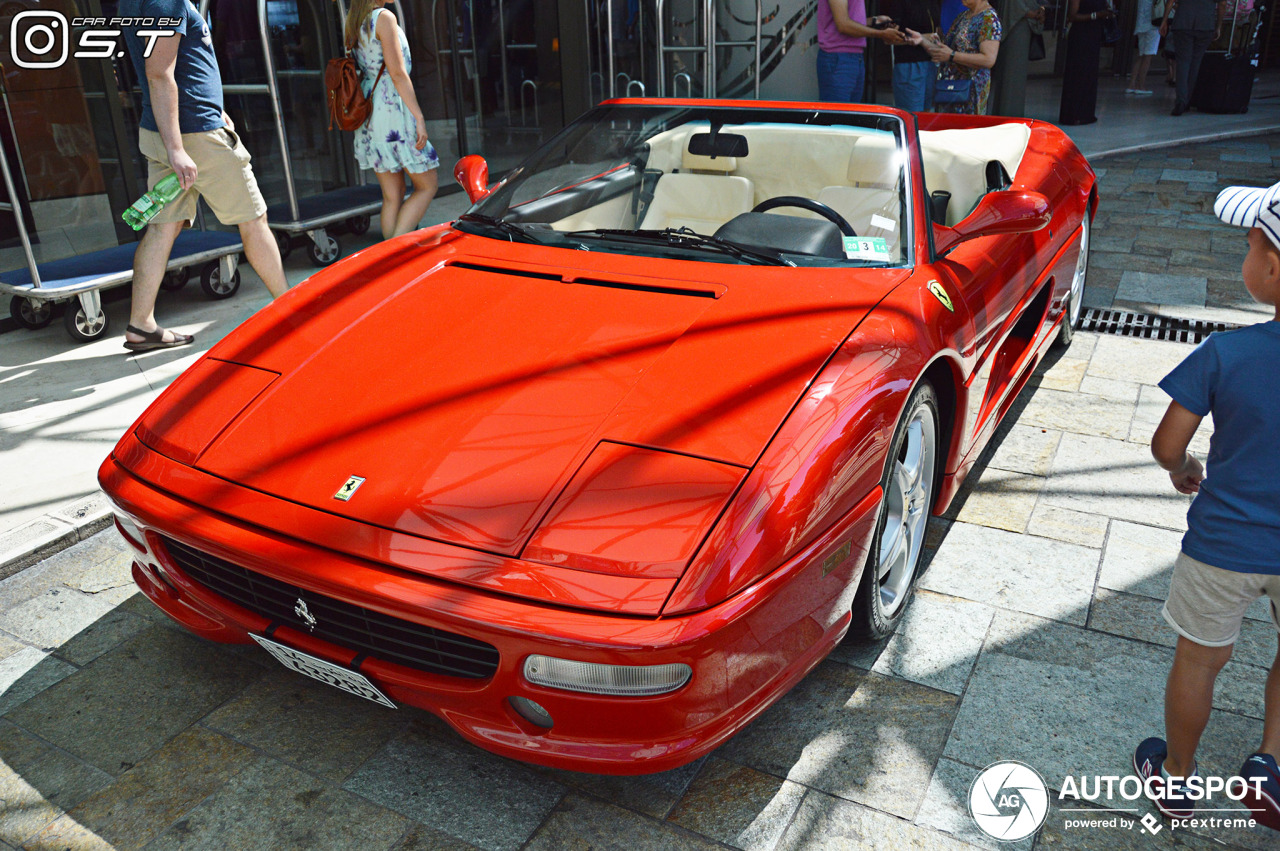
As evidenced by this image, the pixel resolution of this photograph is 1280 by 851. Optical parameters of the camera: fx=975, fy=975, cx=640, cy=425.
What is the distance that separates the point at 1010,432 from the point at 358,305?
2587 mm

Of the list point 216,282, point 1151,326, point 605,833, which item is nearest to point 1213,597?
point 605,833

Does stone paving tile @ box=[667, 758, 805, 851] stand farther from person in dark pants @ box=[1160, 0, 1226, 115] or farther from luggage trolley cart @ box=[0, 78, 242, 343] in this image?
person in dark pants @ box=[1160, 0, 1226, 115]

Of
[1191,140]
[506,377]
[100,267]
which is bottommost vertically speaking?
[1191,140]

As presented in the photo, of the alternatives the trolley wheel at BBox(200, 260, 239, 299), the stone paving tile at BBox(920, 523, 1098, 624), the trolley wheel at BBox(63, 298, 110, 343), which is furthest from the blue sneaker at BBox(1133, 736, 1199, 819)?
the trolley wheel at BBox(200, 260, 239, 299)

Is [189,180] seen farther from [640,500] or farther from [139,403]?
[640,500]

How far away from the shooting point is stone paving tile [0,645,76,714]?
250cm

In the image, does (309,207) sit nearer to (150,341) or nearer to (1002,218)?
(150,341)

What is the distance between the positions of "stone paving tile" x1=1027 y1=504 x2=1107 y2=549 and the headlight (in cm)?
185

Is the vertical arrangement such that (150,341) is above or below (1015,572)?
above

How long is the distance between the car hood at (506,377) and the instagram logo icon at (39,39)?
452cm

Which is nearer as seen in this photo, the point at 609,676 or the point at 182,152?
the point at 609,676

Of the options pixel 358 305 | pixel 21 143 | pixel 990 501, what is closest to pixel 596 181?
pixel 358 305

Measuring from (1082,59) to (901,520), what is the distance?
35.4ft

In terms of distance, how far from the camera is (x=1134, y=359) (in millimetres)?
4656
